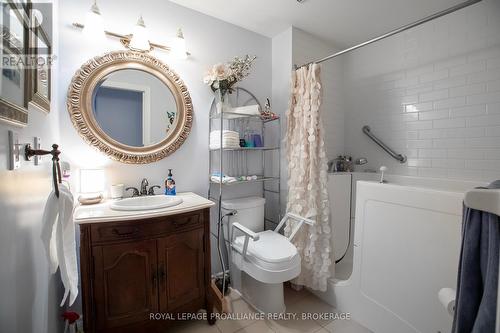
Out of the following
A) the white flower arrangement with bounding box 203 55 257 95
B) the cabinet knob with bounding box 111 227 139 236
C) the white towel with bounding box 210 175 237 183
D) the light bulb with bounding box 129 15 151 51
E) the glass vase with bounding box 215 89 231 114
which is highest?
the light bulb with bounding box 129 15 151 51

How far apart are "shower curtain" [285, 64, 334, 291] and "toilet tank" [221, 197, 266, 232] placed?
0.97ft

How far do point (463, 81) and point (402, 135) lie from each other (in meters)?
0.59

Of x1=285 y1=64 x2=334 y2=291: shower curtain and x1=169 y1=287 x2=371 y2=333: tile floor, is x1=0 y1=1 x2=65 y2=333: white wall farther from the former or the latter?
x1=285 y1=64 x2=334 y2=291: shower curtain

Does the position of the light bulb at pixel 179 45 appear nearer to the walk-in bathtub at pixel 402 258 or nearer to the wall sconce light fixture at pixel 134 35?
the wall sconce light fixture at pixel 134 35

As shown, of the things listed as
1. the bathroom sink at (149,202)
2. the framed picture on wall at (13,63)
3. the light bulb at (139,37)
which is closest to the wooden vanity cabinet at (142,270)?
the bathroom sink at (149,202)

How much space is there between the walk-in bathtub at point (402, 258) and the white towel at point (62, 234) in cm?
165

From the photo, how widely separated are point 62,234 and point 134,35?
4.42 ft

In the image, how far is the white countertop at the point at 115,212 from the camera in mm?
1144

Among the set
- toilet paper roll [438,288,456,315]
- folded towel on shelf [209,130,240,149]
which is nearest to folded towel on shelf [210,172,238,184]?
folded towel on shelf [209,130,240,149]

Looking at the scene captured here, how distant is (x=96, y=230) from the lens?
3.83ft

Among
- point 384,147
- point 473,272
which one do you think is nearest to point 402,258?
point 473,272

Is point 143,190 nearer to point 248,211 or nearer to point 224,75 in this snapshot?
point 248,211

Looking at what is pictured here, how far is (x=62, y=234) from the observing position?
0.80 m

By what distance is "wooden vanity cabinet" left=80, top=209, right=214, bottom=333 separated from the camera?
117 centimetres
